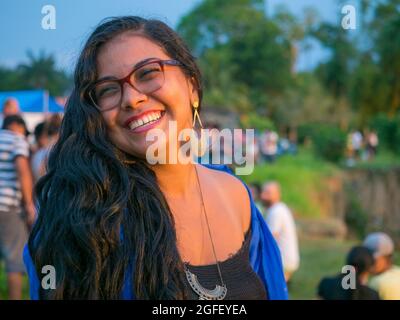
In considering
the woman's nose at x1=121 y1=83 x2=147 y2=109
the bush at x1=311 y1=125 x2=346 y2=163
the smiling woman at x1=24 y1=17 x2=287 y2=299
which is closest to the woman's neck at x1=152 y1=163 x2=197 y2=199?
the smiling woman at x1=24 y1=17 x2=287 y2=299

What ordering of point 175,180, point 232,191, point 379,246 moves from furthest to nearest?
point 379,246 → point 232,191 → point 175,180

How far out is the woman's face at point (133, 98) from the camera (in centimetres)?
160

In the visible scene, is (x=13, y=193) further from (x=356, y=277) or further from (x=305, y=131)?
(x=305, y=131)

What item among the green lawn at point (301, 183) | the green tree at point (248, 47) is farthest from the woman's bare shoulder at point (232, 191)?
the green tree at point (248, 47)

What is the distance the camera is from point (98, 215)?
1.49 metres

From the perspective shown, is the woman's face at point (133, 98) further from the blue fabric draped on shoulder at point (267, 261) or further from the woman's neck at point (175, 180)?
the blue fabric draped on shoulder at point (267, 261)

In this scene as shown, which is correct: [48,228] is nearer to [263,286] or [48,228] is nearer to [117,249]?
[117,249]

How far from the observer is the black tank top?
161 centimetres

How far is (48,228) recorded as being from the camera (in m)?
1.49

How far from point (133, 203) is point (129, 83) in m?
0.34

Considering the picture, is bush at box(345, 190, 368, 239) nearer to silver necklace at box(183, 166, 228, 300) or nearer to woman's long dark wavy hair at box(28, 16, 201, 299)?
silver necklace at box(183, 166, 228, 300)

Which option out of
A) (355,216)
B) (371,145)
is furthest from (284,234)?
(371,145)

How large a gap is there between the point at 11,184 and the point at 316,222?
9.00 m
